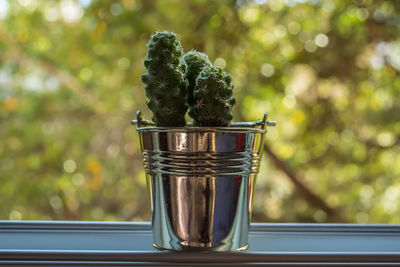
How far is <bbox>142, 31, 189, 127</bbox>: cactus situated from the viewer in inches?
22.4

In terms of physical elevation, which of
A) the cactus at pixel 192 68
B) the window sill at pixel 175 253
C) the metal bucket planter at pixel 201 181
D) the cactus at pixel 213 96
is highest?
the cactus at pixel 192 68

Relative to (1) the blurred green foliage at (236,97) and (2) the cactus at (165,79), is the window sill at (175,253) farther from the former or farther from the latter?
(1) the blurred green foliage at (236,97)

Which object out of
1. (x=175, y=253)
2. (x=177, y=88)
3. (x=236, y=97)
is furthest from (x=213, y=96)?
(x=236, y=97)

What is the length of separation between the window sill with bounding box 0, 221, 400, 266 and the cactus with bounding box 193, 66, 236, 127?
177mm

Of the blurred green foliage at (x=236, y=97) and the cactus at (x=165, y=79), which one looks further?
the blurred green foliage at (x=236, y=97)

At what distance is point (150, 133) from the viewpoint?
587 mm

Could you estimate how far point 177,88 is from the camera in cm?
57

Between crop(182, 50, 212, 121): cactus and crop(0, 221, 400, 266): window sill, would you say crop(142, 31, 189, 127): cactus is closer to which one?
crop(182, 50, 212, 121): cactus

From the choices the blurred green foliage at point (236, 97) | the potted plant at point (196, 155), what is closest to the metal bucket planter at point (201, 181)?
the potted plant at point (196, 155)

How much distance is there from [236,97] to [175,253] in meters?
1.80

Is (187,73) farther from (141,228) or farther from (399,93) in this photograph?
(399,93)

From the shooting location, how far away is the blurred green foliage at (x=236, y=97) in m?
2.34

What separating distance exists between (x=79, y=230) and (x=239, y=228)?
0.31 m

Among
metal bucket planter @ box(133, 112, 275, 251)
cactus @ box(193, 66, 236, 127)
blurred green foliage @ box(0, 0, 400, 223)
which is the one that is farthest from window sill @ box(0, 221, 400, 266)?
blurred green foliage @ box(0, 0, 400, 223)
